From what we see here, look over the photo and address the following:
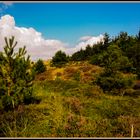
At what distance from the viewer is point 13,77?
16391 mm

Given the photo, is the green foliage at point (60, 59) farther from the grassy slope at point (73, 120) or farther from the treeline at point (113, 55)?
the grassy slope at point (73, 120)

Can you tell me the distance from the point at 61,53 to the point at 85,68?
40.0 ft

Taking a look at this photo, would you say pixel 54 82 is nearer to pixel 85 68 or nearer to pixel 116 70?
pixel 116 70

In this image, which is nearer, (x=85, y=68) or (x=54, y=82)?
(x=54, y=82)

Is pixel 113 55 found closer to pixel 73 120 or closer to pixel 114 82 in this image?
pixel 114 82

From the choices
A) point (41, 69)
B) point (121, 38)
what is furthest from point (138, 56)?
point (121, 38)

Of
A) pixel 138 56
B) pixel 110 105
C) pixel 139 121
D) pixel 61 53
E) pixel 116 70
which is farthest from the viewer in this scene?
pixel 61 53

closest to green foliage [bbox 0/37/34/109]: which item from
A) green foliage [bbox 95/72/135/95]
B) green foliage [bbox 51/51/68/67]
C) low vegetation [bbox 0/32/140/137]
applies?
low vegetation [bbox 0/32/140/137]

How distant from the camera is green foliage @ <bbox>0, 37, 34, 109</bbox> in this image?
1619 cm

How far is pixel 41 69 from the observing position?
60.8 meters

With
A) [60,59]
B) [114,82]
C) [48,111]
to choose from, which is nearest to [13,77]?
[48,111]

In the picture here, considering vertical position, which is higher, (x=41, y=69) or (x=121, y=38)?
(x=121, y=38)

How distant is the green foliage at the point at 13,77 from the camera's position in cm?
1619

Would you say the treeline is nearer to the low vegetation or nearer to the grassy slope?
the low vegetation
